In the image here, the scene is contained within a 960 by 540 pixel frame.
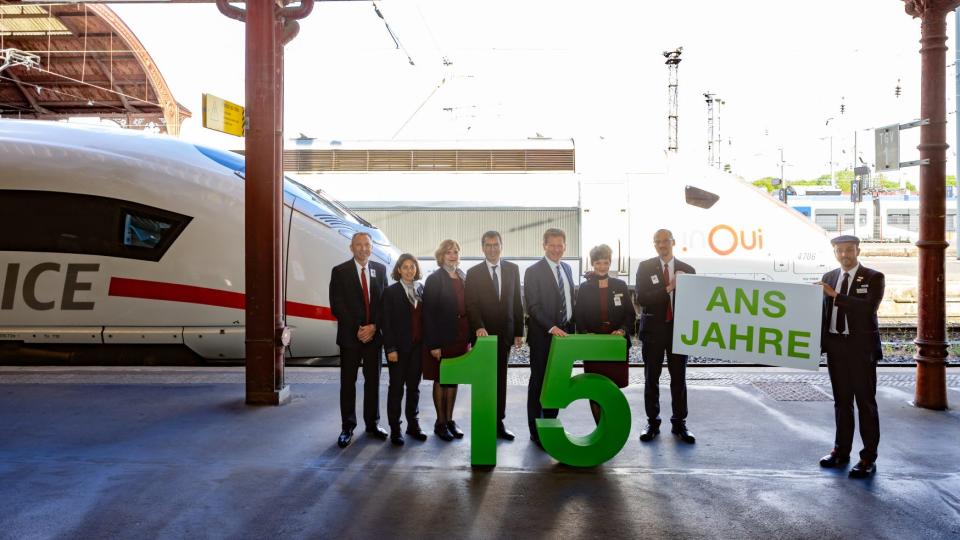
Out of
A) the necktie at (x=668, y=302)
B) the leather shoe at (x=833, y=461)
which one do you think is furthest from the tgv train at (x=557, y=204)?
the leather shoe at (x=833, y=461)

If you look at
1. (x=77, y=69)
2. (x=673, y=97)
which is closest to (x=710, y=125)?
(x=673, y=97)

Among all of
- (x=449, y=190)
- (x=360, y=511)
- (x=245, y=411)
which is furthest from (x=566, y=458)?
(x=449, y=190)

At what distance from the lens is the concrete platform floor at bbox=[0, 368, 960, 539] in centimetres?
407

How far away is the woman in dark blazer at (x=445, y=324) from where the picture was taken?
19.1 feet

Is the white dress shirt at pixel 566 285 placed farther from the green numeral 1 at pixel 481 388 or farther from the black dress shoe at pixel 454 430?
the black dress shoe at pixel 454 430

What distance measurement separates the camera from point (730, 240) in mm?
12633

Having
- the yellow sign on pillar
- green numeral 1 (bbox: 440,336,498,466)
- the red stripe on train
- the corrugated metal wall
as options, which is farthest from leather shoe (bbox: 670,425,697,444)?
the corrugated metal wall

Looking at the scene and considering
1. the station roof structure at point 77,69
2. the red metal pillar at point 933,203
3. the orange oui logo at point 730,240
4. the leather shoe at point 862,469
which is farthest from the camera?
the station roof structure at point 77,69

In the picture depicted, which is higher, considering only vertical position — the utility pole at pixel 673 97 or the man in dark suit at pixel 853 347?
the utility pole at pixel 673 97

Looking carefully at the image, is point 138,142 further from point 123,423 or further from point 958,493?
point 958,493

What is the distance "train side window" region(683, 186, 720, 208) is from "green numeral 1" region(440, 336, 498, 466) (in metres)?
8.38

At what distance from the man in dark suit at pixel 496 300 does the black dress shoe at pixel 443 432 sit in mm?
377

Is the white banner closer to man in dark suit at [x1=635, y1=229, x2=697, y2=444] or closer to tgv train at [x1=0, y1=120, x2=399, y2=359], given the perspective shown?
man in dark suit at [x1=635, y1=229, x2=697, y2=444]

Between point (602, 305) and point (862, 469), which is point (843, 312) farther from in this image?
point (602, 305)
